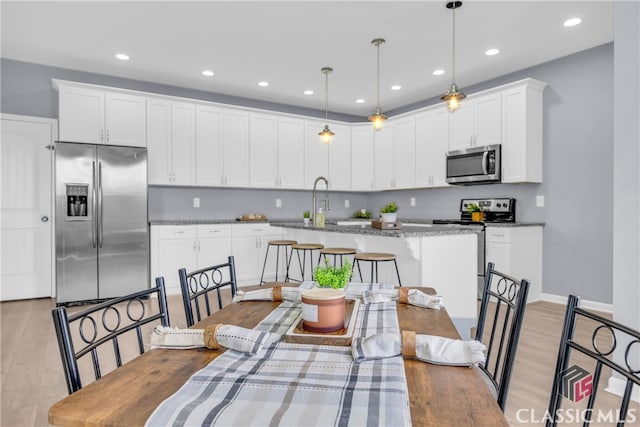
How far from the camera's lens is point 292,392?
0.72 m

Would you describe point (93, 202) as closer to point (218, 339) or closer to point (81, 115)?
point (81, 115)

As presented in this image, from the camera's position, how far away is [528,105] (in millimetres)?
4309

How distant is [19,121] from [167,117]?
5.20ft

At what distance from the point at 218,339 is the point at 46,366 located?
7.86 ft

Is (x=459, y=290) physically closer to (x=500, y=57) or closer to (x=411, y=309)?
(x=411, y=309)

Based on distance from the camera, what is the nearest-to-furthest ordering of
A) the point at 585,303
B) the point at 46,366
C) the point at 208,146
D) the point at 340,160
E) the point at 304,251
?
the point at 46,366, the point at 585,303, the point at 304,251, the point at 208,146, the point at 340,160

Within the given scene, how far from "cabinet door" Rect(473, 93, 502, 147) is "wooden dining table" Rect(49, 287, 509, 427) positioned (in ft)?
14.4

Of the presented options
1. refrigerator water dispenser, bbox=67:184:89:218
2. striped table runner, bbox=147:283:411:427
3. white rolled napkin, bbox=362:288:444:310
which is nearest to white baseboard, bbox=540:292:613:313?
white rolled napkin, bbox=362:288:444:310

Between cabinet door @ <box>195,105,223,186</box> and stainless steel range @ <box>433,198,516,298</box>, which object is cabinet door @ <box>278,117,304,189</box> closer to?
cabinet door @ <box>195,105,223,186</box>

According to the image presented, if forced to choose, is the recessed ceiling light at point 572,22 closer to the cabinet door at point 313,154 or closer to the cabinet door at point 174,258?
the cabinet door at point 313,154

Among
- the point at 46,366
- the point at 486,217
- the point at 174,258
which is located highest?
the point at 486,217

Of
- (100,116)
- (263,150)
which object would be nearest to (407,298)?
(100,116)

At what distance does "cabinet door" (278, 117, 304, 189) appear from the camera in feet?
19.0

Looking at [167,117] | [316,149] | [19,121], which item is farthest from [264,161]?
[19,121]
